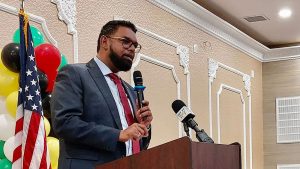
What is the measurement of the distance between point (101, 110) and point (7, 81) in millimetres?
708

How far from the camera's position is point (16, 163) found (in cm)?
263

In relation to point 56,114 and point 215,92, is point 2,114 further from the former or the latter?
point 215,92

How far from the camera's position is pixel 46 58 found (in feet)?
10.2

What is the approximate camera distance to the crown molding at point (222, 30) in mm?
6258

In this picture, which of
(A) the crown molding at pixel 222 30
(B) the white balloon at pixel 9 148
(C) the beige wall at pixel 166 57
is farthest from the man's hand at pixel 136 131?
(A) the crown molding at pixel 222 30

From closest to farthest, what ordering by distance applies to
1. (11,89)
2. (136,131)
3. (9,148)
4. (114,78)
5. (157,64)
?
(136,131)
(114,78)
(9,148)
(11,89)
(157,64)

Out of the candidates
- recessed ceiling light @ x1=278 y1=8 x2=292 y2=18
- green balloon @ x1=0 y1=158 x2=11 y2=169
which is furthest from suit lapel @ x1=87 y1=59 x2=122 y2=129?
recessed ceiling light @ x1=278 y1=8 x2=292 y2=18

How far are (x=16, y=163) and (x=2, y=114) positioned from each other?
403mm

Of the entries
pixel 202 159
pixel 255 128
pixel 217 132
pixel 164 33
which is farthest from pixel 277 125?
pixel 202 159

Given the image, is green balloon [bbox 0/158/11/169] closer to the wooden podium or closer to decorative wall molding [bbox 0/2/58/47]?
the wooden podium

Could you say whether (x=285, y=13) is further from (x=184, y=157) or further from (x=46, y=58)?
(x=184, y=157)

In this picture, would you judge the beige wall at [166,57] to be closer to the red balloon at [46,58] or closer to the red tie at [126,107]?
the red balloon at [46,58]

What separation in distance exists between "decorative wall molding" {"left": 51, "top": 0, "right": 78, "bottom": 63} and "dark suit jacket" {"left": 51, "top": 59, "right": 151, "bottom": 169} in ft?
6.01

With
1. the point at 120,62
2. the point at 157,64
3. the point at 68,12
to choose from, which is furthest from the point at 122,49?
the point at 157,64
